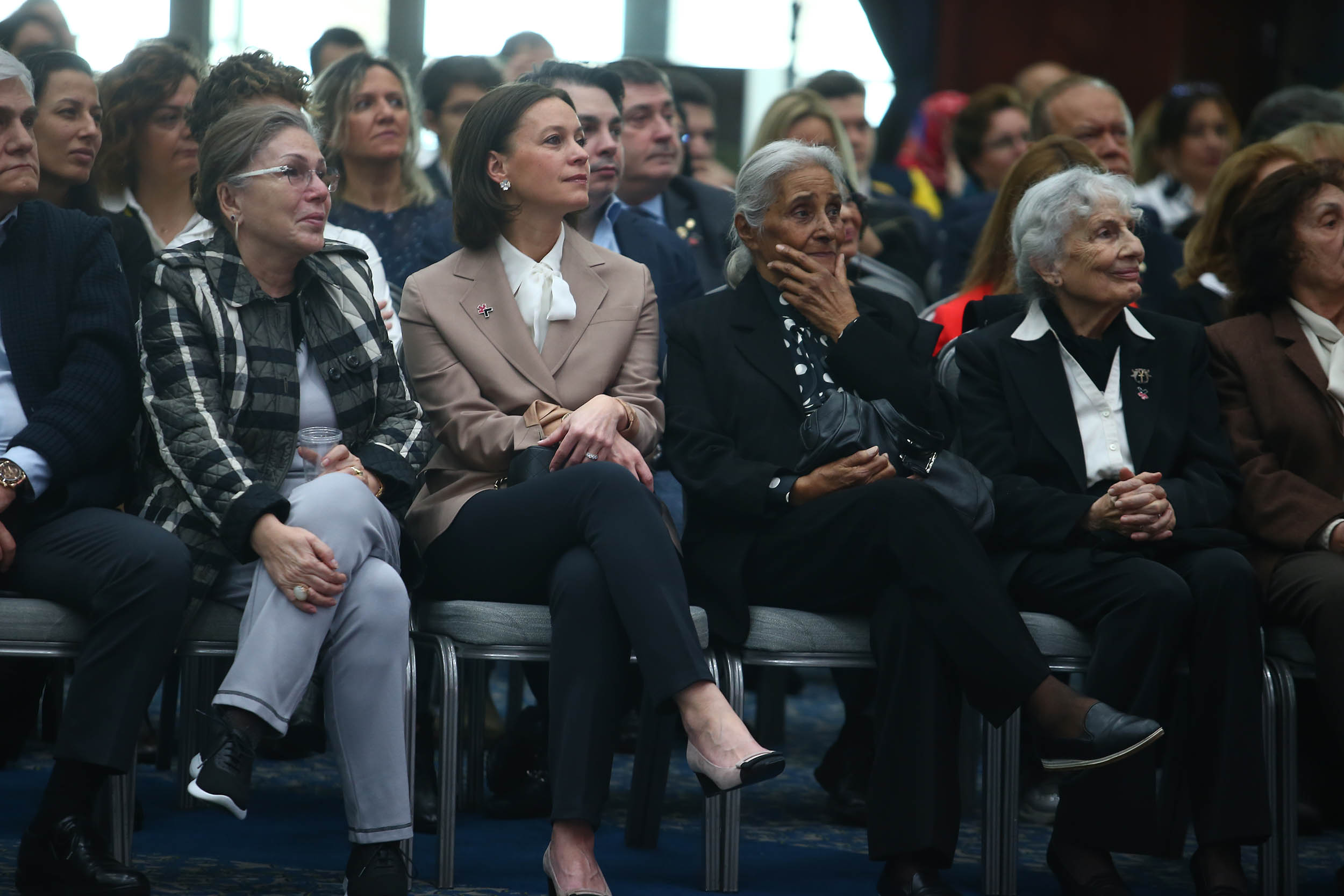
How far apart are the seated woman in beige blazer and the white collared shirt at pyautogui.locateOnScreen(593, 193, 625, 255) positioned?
0.65m

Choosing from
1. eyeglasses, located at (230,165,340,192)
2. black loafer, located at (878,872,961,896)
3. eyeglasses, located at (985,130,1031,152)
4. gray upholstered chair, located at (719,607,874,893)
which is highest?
eyeglasses, located at (985,130,1031,152)

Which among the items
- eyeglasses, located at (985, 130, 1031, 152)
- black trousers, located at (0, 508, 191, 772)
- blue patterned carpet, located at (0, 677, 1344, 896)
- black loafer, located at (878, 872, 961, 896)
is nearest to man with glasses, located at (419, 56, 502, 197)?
eyeglasses, located at (985, 130, 1031, 152)

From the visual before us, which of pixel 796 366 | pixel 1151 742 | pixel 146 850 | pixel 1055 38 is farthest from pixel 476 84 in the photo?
pixel 1055 38

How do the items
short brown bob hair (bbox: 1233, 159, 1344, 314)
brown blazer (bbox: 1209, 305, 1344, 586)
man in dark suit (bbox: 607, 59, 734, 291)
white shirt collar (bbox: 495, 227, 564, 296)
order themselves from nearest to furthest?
1. brown blazer (bbox: 1209, 305, 1344, 586)
2. white shirt collar (bbox: 495, 227, 564, 296)
3. short brown bob hair (bbox: 1233, 159, 1344, 314)
4. man in dark suit (bbox: 607, 59, 734, 291)

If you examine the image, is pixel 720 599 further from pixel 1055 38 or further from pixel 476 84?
pixel 1055 38

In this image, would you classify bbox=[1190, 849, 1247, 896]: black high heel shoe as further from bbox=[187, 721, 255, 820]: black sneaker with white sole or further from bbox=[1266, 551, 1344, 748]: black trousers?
bbox=[187, 721, 255, 820]: black sneaker with white sole

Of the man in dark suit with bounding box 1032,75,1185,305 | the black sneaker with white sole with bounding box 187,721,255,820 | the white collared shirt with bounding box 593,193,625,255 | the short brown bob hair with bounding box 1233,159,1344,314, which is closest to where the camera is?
the black sneaker with white sole with bounding box 187,721,255,820

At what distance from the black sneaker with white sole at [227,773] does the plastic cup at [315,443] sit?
0.61 meters

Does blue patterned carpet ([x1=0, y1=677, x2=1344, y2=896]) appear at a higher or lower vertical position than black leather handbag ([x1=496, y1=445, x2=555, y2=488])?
lower

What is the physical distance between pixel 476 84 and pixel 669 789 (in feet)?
7.81

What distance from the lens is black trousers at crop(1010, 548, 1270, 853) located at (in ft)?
9.78

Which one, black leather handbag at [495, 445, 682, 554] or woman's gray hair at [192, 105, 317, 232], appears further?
woman's gray hair at [192, 105, 317, 232]

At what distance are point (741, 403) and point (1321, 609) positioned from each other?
1249 mm

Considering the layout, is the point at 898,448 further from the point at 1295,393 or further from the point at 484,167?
the point at 484,167
